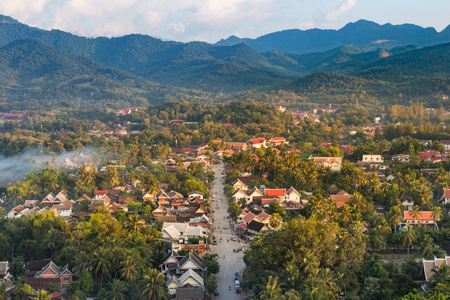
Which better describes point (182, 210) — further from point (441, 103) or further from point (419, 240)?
point (441, 103)

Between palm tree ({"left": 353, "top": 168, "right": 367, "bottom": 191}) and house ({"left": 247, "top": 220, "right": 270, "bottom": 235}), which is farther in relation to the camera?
palm tree ({"left": 353, "top": 168, "right": 367, "bottom": 191})

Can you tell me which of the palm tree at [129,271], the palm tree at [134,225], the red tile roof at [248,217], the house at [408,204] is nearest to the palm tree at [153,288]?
the palm tree at [129,271]

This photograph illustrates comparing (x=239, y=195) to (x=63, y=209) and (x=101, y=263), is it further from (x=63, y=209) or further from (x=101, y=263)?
(x=101, y=263)

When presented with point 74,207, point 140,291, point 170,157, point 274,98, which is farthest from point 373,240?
point 274,98

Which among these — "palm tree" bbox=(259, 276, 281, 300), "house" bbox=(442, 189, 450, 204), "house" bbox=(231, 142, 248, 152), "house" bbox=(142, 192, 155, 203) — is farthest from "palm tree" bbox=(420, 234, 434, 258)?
"house" bbox=(231, 142, 248, 152)

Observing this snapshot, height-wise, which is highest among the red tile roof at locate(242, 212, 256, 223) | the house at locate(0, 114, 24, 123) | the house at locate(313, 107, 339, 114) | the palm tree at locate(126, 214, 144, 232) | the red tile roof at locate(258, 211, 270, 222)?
the house at locate(0, 114, 24, 123)

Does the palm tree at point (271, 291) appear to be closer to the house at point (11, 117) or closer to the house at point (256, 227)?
the house at point (256, 227)

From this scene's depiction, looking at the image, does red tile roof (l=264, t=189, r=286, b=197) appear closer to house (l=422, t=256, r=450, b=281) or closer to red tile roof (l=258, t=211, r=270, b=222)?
red tile roof (l=258, t=211, r=270, b=222)
